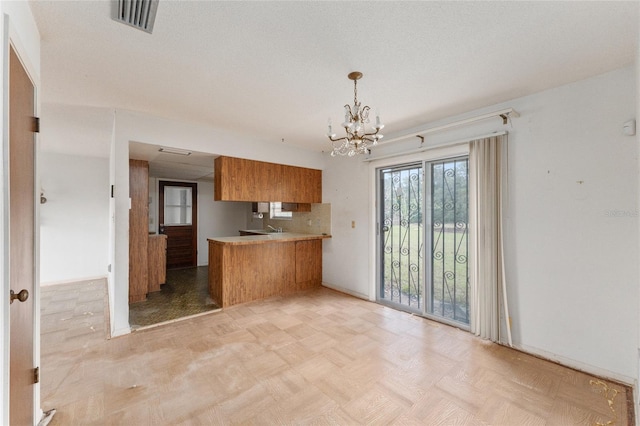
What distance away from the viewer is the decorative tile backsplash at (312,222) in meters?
5.09

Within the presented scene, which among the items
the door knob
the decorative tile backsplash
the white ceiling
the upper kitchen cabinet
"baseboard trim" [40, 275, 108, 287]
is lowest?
"baseboard trim" [40, 275, 108, 287]

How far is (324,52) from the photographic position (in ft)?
6.44

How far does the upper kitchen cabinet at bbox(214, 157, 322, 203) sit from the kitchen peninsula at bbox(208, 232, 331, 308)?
698mm

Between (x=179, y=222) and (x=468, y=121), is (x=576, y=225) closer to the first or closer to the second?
(x=468, y=121)

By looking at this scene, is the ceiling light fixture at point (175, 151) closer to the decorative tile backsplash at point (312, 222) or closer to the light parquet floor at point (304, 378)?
the light parquet floor at point (304, 378)

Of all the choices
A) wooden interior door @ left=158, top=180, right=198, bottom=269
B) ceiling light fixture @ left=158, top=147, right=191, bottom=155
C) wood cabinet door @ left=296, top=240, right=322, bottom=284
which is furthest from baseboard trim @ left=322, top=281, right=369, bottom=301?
wooden interior door @ left=158, top=180, right=198, bottom=269

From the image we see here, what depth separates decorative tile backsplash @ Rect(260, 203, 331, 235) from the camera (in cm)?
509

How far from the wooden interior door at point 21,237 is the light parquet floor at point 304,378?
0.53 metres

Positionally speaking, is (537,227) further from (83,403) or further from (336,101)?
(83,403)

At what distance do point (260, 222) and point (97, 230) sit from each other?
11.2 ft

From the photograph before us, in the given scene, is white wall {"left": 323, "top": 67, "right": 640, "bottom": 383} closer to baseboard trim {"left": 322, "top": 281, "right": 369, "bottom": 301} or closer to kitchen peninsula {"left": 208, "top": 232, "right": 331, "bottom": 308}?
baseboard trim {"left": 322, "top": 281, "right": 369, "bottom": 301}

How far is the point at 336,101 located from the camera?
2826mm

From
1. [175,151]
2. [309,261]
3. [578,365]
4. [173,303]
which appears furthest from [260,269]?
[578,365]

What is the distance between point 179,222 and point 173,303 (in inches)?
120
